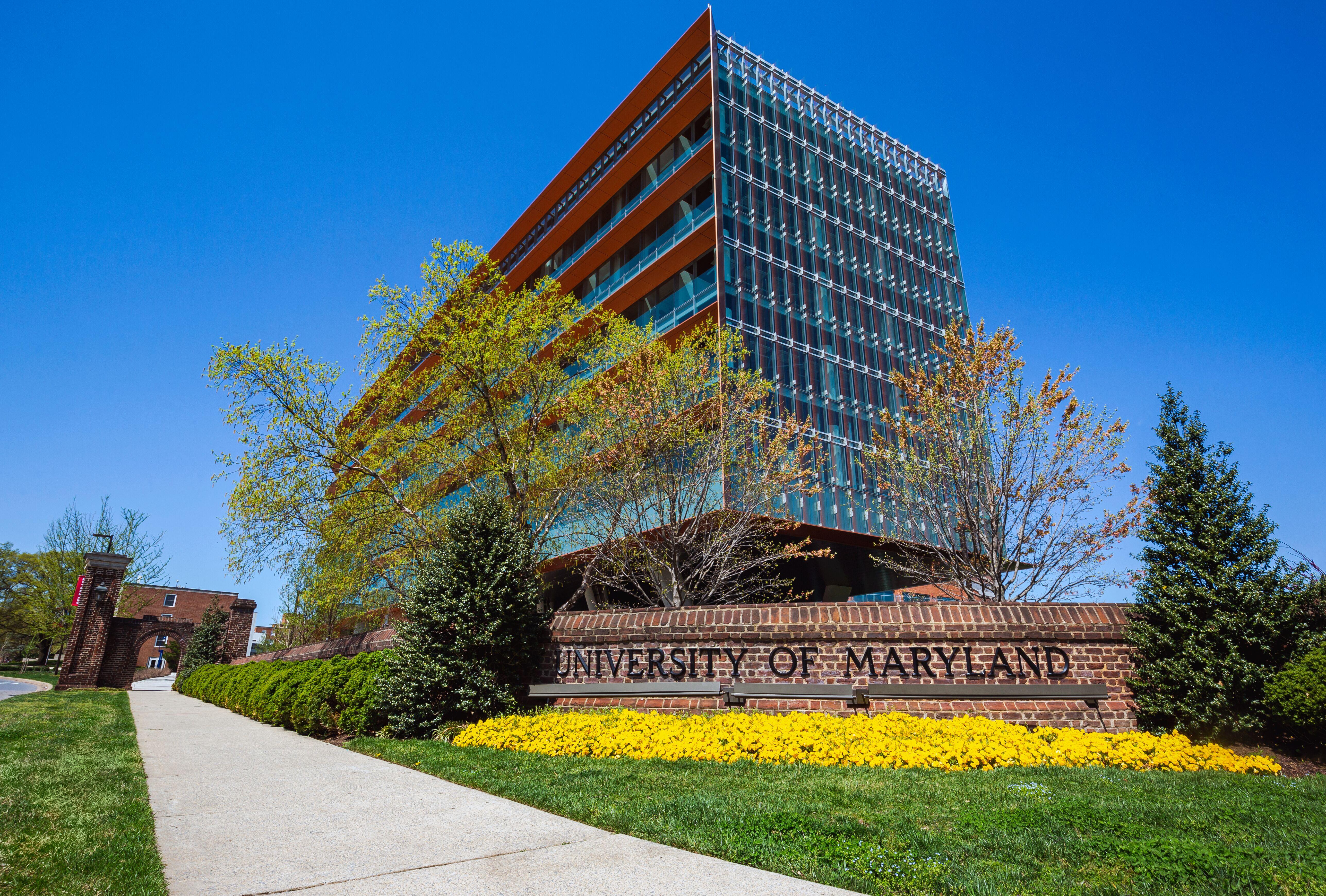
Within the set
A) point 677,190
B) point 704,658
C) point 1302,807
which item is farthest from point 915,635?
point 677,190

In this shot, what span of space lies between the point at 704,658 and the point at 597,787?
4837 millimetres

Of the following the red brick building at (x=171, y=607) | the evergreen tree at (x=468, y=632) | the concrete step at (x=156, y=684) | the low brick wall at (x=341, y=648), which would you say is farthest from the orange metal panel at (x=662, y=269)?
the red brick building at (x=171, y=607)

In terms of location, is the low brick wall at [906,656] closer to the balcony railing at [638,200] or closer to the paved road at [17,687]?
the balcony railing at [638,200]

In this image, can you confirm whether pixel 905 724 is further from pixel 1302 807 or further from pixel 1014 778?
pixel 1302 807

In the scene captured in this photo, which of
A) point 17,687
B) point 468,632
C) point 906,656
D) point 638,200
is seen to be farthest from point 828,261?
point 17,687

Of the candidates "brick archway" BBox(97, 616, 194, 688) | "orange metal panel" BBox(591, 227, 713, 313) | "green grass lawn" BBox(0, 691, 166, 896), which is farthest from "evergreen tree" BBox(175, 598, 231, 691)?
"green grass lawn" BBox(0, 691, 166, 896)

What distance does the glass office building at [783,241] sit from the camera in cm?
2788

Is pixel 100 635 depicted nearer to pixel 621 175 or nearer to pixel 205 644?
pixel 205 644

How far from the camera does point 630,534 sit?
53.2 feet

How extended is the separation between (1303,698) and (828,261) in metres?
26.3

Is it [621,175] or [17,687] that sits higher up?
[621,175]

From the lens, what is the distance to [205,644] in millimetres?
38625

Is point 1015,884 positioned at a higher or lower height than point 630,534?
lower

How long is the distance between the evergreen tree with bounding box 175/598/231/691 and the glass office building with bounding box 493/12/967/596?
27279 millimetres
